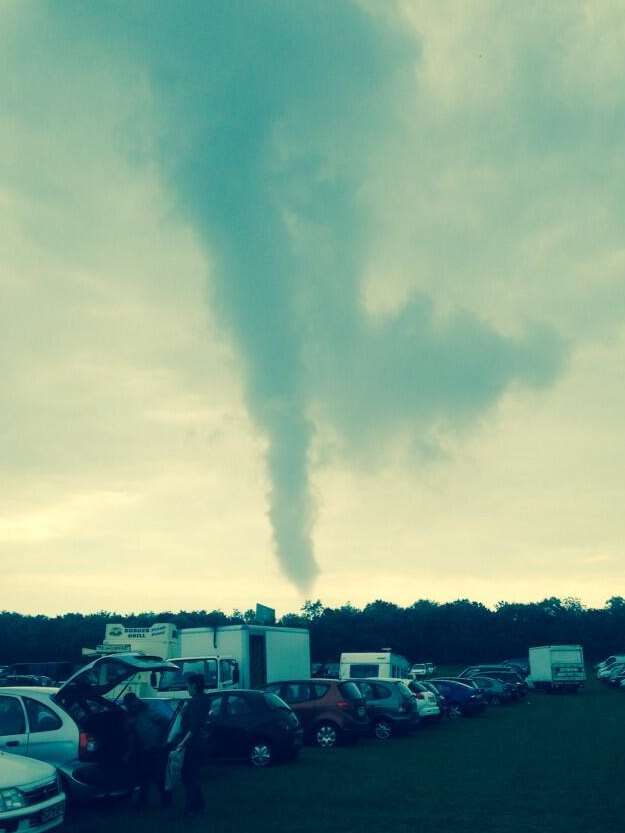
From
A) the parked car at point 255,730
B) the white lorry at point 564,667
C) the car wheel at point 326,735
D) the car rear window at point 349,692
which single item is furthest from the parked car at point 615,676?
the parked car at point 255,730

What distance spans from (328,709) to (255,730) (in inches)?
154

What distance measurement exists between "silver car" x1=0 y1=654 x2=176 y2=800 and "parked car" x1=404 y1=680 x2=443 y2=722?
14783mm

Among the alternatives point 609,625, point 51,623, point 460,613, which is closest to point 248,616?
point 460,613

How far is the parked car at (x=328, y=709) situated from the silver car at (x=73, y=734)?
9.60 metres

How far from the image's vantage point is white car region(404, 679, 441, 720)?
2612 centimetres

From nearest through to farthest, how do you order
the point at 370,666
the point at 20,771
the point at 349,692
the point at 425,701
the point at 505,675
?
the point at 20,771 < the point at 349,692 < the point at 425,701 < the point at 370,666 < the point at 505,675

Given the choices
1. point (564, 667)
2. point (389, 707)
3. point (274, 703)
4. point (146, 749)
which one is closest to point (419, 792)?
point (146, 749)

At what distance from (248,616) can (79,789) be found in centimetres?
11804

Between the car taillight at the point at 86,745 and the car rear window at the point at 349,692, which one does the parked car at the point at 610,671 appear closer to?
the car rear window at the point at 349,692

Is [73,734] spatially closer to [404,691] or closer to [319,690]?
[319,690]

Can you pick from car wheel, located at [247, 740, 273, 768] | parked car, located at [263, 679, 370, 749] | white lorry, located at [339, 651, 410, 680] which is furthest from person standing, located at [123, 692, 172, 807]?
white lorry, located at [339, 651, 410, 680]

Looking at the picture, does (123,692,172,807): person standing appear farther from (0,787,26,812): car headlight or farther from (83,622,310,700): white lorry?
(83,622,310,700): white lorry

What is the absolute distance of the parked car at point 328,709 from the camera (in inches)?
826

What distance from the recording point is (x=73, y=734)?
11.3m
